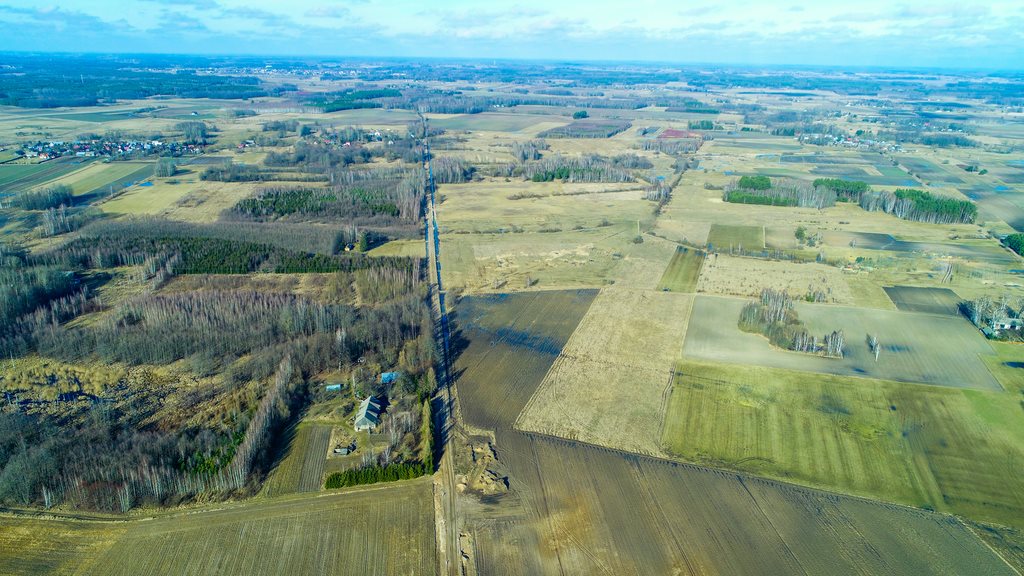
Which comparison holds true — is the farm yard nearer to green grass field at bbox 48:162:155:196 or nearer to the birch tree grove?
the birch tree grove

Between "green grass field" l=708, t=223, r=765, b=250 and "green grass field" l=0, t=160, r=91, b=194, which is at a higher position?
"green grass field" l=0, t=160, r=91, b=194

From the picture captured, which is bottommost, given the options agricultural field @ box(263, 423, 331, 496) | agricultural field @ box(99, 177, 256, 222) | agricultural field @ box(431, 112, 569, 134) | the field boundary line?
the field boundary line

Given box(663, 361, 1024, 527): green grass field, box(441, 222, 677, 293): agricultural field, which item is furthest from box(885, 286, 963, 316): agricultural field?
box(441, 222, 677, 293): agricultural field

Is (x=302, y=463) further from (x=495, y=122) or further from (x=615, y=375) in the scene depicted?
(x=495, y=122)

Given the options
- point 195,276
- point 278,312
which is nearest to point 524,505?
point 278,312

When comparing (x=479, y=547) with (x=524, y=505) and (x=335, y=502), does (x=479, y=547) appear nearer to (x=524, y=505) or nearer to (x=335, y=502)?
(x=524, y=505)

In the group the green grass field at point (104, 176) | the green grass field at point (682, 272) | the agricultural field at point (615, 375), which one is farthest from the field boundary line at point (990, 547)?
the green grass field at point (104, 176)
